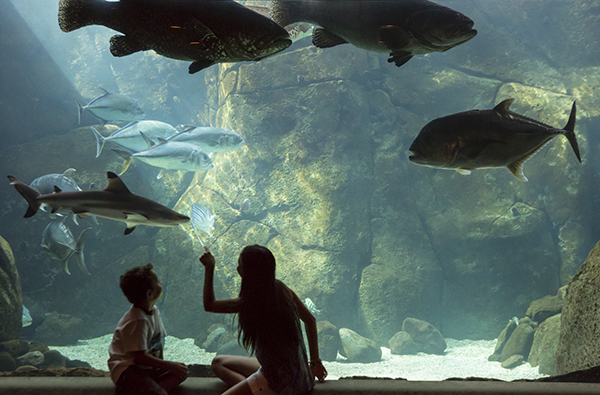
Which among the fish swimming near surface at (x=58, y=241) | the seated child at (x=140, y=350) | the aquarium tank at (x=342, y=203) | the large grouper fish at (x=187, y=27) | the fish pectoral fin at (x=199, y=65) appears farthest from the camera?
the aquarium tank at (x=342, y=203)

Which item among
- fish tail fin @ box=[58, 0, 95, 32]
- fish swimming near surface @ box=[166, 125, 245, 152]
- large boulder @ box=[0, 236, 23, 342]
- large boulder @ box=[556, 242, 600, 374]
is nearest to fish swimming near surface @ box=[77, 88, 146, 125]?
fish swimming near surface @ box=[166, 125, 245, 152]

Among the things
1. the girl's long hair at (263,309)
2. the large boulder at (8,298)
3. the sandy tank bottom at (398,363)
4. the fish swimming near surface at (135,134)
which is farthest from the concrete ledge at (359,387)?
the fish swimming near surface at (135,134)

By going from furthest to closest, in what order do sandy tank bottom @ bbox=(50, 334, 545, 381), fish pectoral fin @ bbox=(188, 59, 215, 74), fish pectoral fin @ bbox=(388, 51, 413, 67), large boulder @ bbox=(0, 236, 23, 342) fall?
1. sandy tank bottom @ bbox=(50, 334, 545, 381)
2. large boulder @ bbox=(0, 236, 23, 342)
3. fish pectoral fin @ bbox=(388, 51, 413, 67)
4. fish pectoral fin @ bbox=(188, 59, 215, 74)

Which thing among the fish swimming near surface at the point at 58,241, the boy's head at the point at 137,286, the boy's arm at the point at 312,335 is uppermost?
the boy's head at the point at 137,286

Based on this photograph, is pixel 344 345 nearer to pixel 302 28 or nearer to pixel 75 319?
pixel 75 319

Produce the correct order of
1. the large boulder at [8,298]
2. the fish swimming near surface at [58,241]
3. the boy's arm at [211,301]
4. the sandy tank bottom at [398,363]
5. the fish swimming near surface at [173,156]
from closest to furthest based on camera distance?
1. the boy's arm at [211,301]
2. the large boulder at [8,298]
3. the fish swimming near surface at [58,241]
4. the fish swimming near surface at [173,156]
5. the sandy tank bottom at [398,363]

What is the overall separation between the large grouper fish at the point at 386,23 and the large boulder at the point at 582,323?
8.16 ft

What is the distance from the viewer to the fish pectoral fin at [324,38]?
4.60ft

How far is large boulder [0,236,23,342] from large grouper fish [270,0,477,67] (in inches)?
211

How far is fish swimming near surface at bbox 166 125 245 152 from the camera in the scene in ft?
20.1

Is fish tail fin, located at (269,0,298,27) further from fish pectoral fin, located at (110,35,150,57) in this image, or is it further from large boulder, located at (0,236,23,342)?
large boulder, located at (0,236,23,342)

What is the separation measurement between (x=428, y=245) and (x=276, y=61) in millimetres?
6851

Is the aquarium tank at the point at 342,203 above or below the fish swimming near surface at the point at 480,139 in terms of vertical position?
below

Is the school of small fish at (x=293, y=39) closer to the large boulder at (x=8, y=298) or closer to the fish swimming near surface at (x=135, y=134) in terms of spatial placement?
the large boulder at (x=8, y=298)
